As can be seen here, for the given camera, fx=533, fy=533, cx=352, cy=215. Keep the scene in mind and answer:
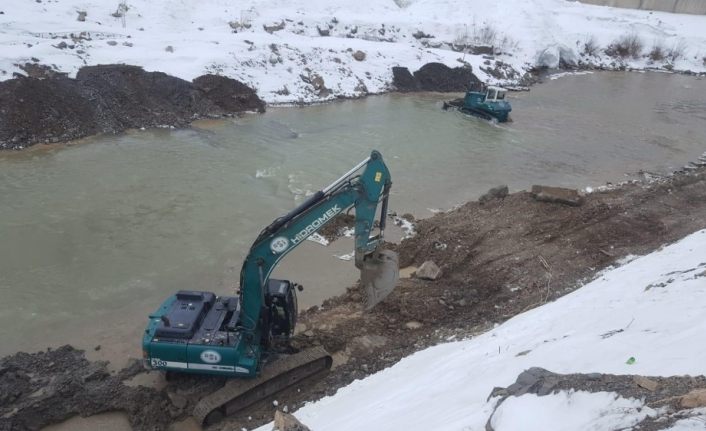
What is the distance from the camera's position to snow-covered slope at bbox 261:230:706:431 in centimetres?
428

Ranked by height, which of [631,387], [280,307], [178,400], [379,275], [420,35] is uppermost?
[420,35]

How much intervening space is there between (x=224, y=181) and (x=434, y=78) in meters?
18.9

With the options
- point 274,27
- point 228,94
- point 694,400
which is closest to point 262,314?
point 694,400

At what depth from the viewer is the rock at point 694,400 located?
3760 mm

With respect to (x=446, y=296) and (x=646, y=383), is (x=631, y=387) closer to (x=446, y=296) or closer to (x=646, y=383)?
(x=646, y=383)

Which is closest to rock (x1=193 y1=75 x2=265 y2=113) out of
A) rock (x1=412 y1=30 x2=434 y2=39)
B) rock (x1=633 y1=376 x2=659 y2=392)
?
rock (x1=412 y1=30 x2=434 y2=39)

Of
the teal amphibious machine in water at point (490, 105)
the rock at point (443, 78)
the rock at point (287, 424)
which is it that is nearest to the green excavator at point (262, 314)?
the rock at point (287, 424)

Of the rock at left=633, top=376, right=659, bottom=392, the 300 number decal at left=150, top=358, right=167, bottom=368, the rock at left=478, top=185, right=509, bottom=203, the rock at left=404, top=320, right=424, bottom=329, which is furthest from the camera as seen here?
the rock at left=478, top=185, right=509, bottom=203

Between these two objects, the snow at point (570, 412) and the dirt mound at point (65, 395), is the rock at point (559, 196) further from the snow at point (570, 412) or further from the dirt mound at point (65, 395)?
the dirt mound at point (65, 395)

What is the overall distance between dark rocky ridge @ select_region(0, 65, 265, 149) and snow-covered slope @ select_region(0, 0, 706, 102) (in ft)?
3.08

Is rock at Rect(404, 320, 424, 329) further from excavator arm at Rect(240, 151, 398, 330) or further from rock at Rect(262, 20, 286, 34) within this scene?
rock at Rect(262, 20, 286, 34)

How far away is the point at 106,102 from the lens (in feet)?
67.1

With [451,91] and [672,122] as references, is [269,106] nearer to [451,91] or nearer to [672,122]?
[451,91]

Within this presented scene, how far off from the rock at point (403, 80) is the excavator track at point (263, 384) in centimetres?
2377
